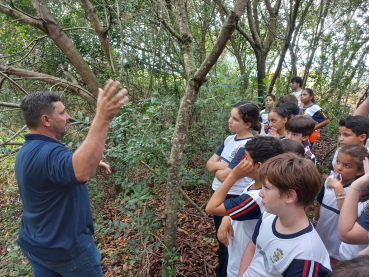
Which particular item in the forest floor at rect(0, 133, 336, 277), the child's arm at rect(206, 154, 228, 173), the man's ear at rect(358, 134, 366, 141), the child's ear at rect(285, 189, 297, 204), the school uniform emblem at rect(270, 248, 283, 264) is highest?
the man's ear at rect(358, 134, 366, 141)

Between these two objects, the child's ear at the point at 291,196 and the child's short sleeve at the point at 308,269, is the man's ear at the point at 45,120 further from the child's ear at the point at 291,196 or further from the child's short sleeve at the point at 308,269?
the child's short sleeve at the point at 308,269

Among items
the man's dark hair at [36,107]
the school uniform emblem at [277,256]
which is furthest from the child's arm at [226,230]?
the man's dark hair at [36,107]

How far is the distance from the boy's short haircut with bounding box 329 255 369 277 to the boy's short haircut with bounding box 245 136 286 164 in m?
0.80

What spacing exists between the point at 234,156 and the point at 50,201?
61.7 inches

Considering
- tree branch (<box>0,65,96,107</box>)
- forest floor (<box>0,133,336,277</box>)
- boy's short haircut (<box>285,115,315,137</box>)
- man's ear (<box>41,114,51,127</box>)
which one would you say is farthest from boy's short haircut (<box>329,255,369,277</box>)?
tree branch (<box>0,65,96,107</box>)

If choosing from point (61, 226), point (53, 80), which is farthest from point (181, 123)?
point (53, 80)

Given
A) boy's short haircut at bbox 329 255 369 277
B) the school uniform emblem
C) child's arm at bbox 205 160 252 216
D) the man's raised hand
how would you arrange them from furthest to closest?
1. child's arm at bbox 205 160 252 216
2. the man's raised hand
3. the school uniform emblem
4. boy's short haircut at bbox 329 255 369 277

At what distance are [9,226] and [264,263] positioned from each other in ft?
14.0

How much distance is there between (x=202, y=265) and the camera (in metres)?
2.78

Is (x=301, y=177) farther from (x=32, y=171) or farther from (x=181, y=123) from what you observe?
(x=32, y=171)

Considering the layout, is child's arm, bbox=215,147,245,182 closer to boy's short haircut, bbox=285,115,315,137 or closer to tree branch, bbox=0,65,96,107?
boy's short haircut, bbox=285,115,315,137

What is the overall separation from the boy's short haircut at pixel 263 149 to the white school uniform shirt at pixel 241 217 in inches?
9.5

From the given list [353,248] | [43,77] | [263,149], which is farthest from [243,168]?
[43,77]

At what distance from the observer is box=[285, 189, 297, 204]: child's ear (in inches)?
46.8
